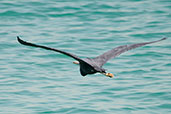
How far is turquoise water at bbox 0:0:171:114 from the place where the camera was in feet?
28.2

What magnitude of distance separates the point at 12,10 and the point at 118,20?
141 inches

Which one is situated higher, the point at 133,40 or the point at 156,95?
the point at 133,40

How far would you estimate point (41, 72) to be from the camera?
33.4ft

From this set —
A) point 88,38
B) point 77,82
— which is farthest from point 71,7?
point 77,82

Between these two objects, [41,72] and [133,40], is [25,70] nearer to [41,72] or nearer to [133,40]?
[41,72]

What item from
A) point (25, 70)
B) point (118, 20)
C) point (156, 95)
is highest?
point (118, 20)

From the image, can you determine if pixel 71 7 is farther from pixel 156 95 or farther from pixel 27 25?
pixel 156 95

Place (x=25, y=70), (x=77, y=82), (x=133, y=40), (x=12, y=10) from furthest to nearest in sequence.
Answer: (x=12, y=10), (x=133, y=40), (x=25, y=70), (x=77, y=82)

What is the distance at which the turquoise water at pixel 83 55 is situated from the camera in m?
8.60

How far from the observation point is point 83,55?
36.1 ft

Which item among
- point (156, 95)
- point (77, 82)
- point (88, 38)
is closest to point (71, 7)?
point (88, 38)

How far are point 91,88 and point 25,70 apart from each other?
6.19ft

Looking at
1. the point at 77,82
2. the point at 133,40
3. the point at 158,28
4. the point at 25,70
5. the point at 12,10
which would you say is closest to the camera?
the point at 77,82

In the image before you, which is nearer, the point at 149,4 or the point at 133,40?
the point at 133,40
